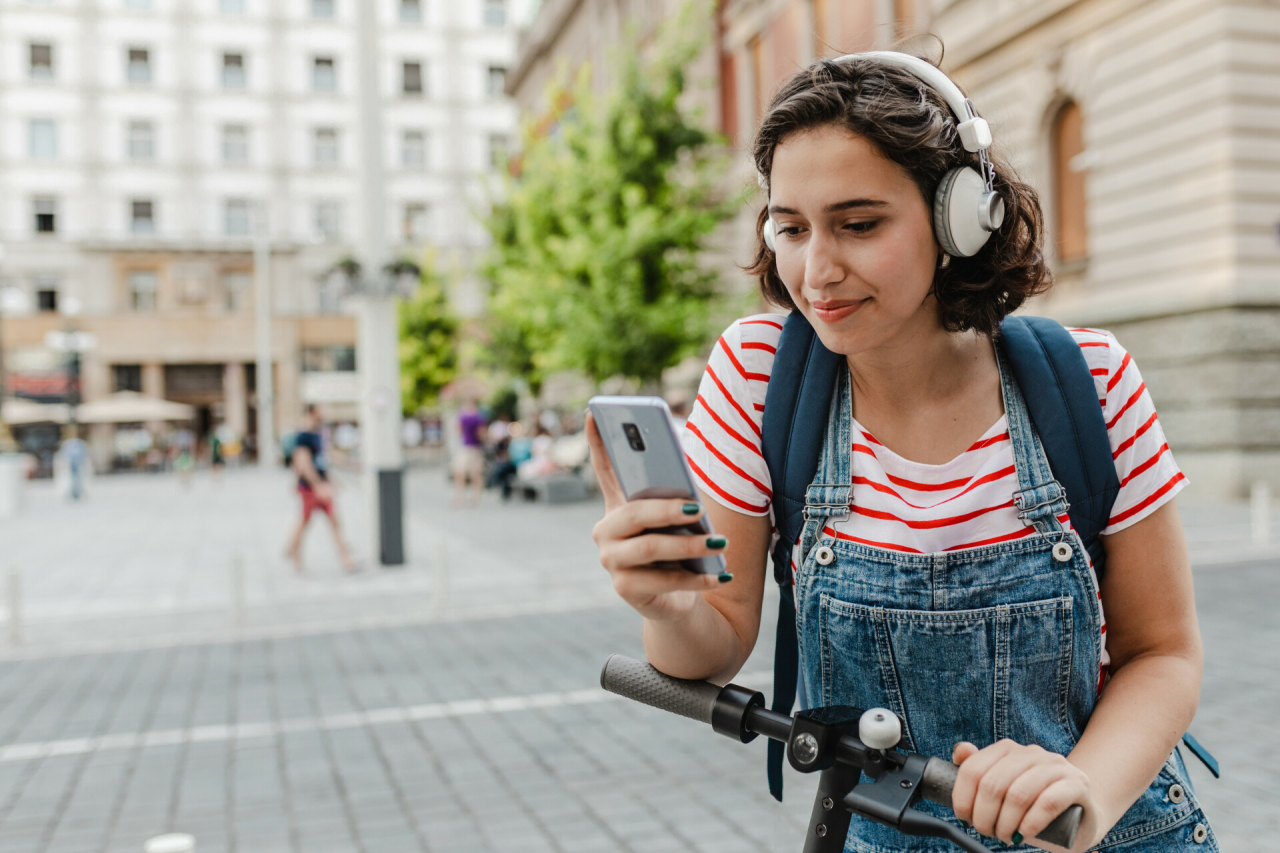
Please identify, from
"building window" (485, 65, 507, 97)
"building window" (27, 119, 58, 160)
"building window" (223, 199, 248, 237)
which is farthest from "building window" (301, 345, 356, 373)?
"building window" (485, 65, 507, 97)

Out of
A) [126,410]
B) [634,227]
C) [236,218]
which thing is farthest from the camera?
[236,218]

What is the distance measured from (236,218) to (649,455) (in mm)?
53072

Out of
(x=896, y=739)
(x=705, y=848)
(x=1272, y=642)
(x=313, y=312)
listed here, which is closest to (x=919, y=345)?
(x=896, y=739)

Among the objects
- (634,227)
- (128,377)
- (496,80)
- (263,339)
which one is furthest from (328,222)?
(634,227)

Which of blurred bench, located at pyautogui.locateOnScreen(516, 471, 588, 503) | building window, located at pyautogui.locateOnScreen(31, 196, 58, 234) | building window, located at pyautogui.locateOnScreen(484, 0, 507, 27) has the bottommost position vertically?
blurred bench, located at pyautogui.locateOnScreen(516, 471, 588, 503)

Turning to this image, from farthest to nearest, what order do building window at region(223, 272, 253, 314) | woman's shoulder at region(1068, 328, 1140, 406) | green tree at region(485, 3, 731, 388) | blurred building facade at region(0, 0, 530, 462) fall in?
building window at region(223, 272, 253, 314) < blurred building facade at region(0, 0, 530, 462) < green tree at region(485, 3, 731, 388) < woman's shoulder at region(1068, 328, 1140, 406)

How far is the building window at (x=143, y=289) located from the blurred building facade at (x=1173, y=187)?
41473mm

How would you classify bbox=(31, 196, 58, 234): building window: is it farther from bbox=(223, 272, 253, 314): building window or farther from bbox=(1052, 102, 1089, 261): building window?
bbox=(1052, 102, 1089, 261): building window

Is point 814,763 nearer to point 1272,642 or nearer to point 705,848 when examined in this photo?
point 705,848

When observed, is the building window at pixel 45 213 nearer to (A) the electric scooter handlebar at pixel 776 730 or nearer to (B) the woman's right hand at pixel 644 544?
(A) the electric scooter handlebar at pixel 776 730

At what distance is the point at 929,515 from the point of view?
143cm

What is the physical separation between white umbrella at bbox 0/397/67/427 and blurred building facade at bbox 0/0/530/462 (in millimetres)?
3231

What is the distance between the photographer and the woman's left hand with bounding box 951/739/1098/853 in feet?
3.75

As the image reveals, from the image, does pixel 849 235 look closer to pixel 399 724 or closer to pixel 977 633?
pixel 977 633
